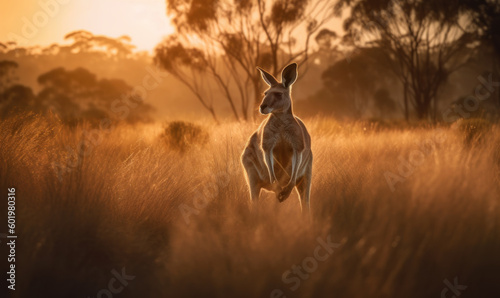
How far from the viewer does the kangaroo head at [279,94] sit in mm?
3879

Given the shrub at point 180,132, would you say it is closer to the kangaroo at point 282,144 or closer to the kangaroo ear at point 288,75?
the kangaroo at point 282,144

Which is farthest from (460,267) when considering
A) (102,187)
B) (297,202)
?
(102,187)

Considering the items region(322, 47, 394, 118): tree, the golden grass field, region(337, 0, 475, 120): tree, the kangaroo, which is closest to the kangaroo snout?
the kangaroo

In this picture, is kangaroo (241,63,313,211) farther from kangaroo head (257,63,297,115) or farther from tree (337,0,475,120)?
tree (337,0,475,120)

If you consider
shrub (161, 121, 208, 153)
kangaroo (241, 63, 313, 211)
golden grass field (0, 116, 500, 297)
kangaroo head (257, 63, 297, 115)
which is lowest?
→ golden grass field (0, 116, 500, 297)

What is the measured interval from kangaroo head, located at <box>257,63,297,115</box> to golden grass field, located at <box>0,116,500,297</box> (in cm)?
92

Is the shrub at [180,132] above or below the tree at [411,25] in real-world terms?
below

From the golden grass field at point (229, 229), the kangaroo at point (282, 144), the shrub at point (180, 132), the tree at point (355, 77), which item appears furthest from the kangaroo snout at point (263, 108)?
the tree at point (355, 77)

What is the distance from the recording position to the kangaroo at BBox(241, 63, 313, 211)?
3943 mm

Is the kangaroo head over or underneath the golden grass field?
over

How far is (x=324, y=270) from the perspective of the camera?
344 centimetres

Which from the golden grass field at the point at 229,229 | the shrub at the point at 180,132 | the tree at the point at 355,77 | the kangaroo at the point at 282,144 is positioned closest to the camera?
the golden grass field at the point at 229,229

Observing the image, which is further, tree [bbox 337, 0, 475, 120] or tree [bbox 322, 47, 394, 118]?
tree [bbox 322, 47, 394, 118]

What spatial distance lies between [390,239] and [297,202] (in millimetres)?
1014
